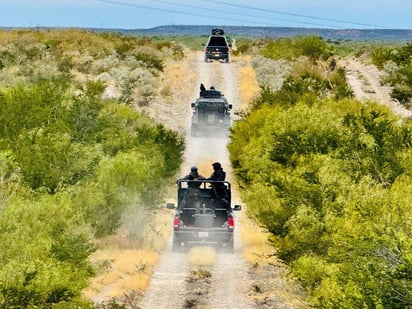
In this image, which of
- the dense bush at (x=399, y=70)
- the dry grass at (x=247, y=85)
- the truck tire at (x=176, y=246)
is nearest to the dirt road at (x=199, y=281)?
the truck tire at (x=176, y=246)

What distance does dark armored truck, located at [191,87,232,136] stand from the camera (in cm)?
3912

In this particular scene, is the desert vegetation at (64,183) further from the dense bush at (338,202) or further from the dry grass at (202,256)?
the dense bush at (338,202)

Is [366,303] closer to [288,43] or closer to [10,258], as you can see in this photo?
[10,258]

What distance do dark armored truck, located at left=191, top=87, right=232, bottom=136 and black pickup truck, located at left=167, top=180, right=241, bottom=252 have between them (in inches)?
724

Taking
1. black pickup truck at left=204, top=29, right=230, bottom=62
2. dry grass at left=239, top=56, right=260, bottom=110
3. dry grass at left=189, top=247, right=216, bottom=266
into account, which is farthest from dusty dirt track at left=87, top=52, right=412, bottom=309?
black pickup truck at left=204, top=29, right=230, bottom=62

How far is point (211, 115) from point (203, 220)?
66.6ft

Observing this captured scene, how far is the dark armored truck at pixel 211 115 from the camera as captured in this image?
39.1 metres

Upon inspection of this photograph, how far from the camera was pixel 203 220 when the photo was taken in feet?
66.1

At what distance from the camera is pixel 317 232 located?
15.8 metres

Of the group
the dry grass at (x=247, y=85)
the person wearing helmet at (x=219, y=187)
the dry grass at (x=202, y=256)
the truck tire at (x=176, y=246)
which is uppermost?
the dry grass at (x=247, y=85)

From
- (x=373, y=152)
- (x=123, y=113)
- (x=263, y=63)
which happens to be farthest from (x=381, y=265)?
(x=263, y=63)

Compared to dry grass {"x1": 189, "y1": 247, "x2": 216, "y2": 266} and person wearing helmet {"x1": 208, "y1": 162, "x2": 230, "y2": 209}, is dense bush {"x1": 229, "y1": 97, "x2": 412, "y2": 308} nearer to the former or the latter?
person wearing helmet {"x1": 208, "y1": 162, "x2": 230, "y2": 209}

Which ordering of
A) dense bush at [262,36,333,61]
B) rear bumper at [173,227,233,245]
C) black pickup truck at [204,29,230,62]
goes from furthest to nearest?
dense bush at [262,36,333,61] < black pickup truck at [204,29,230,62] < rear bumper at [173,227,233,245]

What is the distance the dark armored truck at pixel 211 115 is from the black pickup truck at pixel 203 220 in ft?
60.3
